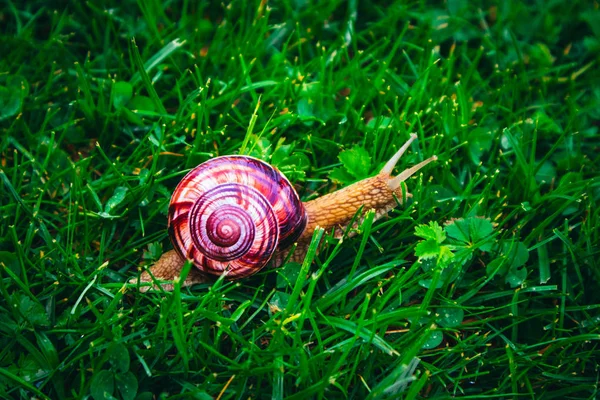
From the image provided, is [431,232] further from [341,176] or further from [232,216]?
[232,216]

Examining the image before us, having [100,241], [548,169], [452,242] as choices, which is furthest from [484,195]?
[100,241]

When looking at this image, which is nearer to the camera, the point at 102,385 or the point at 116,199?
the point at 102,385

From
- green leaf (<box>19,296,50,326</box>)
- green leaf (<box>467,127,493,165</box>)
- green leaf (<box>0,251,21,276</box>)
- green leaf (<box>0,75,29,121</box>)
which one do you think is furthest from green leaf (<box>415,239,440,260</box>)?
green leaf (<box>0,75,29,121</box>)

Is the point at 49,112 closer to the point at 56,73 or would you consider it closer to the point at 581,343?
the point at 56,73

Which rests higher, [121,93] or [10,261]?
[121,93]

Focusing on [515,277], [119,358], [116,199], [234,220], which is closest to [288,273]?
[234,220]

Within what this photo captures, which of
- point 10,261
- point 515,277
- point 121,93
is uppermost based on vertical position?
point 121,93

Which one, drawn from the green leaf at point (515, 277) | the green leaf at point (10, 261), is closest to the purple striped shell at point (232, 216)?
the green leaf at point (10, 261)
